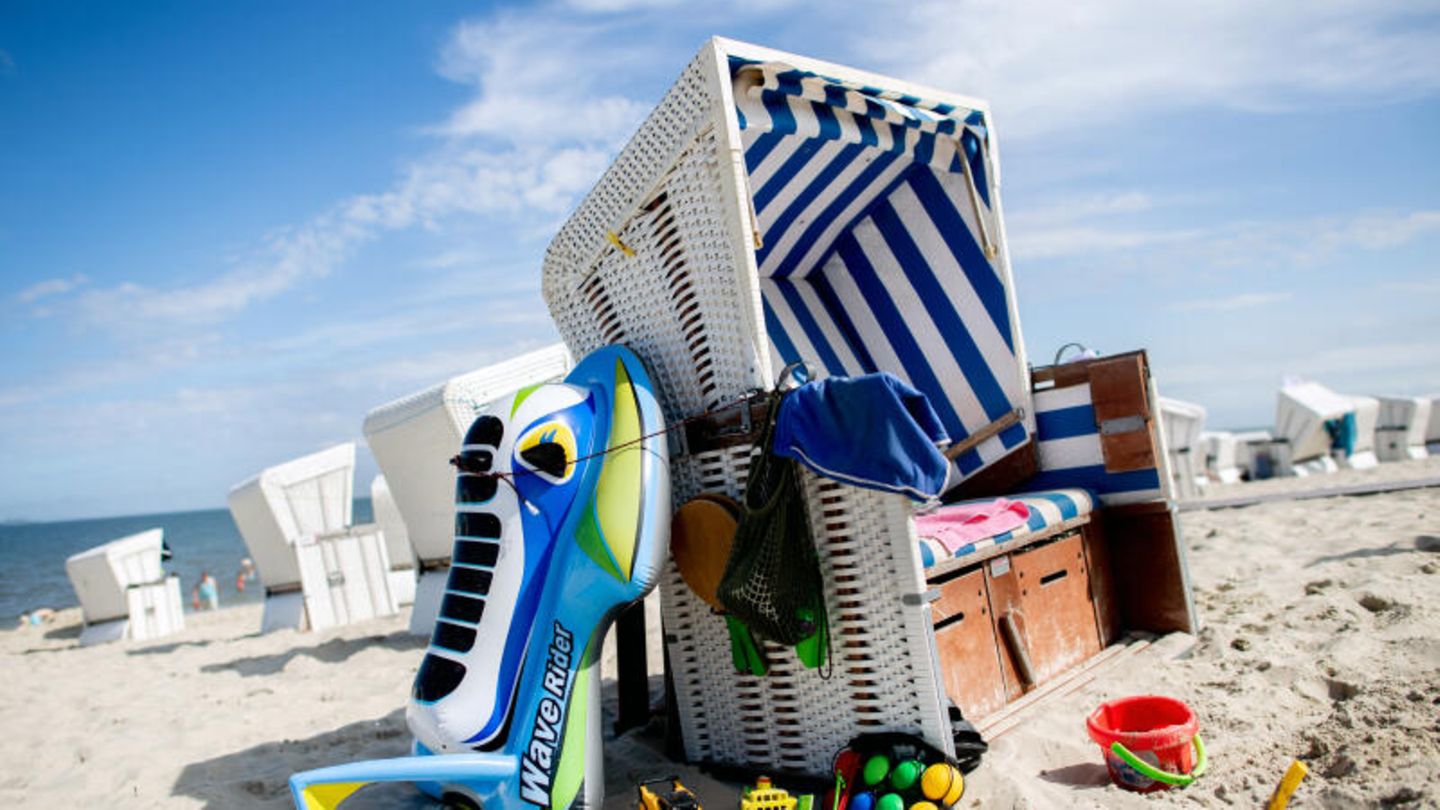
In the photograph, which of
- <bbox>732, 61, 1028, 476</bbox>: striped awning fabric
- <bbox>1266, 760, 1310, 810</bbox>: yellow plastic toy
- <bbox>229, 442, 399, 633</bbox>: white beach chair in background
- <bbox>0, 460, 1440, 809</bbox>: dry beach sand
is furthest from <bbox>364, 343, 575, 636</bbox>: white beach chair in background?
→ <bbox>1266, 760, 1310, 810</bbox>: yellow plastic toy

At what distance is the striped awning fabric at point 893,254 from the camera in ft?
12.7

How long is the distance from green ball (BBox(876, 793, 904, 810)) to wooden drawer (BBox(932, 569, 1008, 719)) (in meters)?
0.56

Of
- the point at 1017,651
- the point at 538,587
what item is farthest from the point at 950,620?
the point at 538,587

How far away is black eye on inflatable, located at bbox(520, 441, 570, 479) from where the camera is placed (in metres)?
→ 2.85

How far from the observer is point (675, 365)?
3.37 m

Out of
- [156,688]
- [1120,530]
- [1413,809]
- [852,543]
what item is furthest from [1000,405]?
[156,688]

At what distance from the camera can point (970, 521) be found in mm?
3467

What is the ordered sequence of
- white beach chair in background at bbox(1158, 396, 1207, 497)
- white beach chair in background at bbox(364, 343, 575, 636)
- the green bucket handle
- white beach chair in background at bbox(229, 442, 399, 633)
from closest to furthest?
the green bucket handle, white beach chair in background at bbox(364, 343, 575, 636), white beach chair in background at bbox(229, 442, 399, 633), white beach chair in background at bbox(1158, 396, 1207, 497)

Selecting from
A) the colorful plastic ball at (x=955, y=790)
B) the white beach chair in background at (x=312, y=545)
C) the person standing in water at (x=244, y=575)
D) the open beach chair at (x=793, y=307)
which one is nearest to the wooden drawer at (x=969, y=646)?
the open beach chair at (x=793, y=307)

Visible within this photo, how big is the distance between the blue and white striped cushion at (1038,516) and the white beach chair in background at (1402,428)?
16631mm

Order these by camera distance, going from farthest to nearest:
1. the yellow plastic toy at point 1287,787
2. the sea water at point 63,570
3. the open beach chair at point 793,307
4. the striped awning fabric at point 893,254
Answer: the sea water at point 63,570 → the striped awning fabric at point 893,254 → the open beach chair at point 793,307 → the yellow plastic toy at point 1287,787

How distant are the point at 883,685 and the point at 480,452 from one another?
1493 mm

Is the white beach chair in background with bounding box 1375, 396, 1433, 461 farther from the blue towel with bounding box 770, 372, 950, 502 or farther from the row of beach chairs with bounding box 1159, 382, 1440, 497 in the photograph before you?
the blue towel with bounding box 770, 372, 950, 502

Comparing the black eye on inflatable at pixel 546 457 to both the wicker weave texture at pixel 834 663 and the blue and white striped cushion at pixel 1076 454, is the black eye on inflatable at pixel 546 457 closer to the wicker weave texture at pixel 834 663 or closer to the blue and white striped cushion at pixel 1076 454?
the wicker weave texture at pixel 834 663
